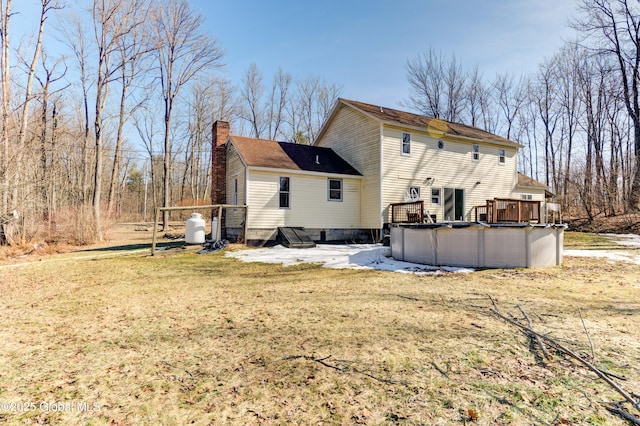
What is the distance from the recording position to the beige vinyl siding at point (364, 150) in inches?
577

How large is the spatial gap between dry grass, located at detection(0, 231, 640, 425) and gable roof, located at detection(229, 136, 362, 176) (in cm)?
838

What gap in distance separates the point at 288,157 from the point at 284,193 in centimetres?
212

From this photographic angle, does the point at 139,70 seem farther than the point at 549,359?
Yes

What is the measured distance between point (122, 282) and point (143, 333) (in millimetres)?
3551

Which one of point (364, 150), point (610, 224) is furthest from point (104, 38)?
point (610, 224)

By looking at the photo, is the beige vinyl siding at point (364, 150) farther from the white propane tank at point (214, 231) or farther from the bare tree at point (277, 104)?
the bare tree at point (277, 104)

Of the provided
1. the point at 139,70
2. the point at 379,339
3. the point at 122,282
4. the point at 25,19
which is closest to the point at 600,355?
the point at 379,339

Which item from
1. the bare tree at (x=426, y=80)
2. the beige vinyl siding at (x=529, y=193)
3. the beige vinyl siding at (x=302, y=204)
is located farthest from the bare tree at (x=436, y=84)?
the beige vinyl siding at (x=302, y=204)

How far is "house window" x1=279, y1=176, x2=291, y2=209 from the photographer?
539 inches

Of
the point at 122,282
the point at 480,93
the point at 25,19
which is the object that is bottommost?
the point at 122,282

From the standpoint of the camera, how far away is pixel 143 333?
3.63 metres

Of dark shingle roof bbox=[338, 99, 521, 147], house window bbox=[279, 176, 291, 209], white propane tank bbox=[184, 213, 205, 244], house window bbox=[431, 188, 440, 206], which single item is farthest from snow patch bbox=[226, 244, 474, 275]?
dark shingle roof bbox=[338, 99, 521, 147]

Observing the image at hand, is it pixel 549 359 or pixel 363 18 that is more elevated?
pixel 363 18

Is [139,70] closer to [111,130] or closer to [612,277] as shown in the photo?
[111,130]
